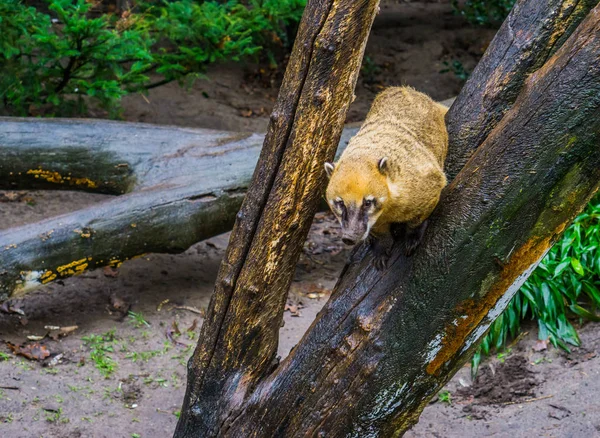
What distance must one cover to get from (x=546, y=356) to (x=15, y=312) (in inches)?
175

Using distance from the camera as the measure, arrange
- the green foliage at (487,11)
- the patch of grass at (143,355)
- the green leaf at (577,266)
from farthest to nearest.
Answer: the green foliage at (487,11) → the patch of grass at (143,355) → the green leaf at (577,266)

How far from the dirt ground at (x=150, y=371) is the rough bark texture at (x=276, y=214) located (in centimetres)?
136

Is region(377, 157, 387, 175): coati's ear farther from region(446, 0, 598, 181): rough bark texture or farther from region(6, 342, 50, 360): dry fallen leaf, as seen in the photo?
region(6, 342, 50, 360): dry fallen leaf

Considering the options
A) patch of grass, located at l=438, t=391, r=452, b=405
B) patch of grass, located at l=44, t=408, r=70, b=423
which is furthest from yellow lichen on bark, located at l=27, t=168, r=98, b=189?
patch of grass, located at l=438, t=391, r=452, b=405

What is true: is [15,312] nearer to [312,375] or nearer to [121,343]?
[121,343]

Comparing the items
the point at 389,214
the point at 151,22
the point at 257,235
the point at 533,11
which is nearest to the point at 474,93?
the point at 533,11

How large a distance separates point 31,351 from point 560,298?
426cm

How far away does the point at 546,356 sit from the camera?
5.42m

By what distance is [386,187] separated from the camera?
3.34 metres

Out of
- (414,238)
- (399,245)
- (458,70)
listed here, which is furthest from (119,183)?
(458,70)

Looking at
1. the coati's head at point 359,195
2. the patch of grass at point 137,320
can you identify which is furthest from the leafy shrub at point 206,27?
A: the coati's head at point 359,195

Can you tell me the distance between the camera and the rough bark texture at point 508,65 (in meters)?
3.40

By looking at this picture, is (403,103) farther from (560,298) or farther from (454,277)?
(560,298)

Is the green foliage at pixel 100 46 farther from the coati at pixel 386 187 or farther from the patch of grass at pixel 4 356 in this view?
the coati at pixel 386 187
